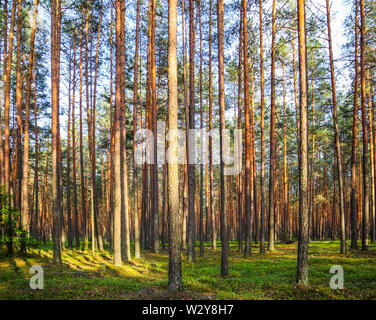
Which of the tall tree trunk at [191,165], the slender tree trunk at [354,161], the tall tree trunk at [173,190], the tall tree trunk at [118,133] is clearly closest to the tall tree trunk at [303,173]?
the tall tree trunk at [173,190]

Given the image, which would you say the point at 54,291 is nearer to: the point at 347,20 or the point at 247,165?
the point at 247,165

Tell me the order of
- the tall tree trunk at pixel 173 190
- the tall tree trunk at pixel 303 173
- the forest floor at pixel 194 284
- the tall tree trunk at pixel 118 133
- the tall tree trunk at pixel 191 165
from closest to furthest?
the forest floor at pixel 194 284, the tall tree trunk at pixel 173 190, the tall tree trunk at pixel 303 173, the tall tree trunk at pixel 118 133, the tall tree trunk at pixel 191 165

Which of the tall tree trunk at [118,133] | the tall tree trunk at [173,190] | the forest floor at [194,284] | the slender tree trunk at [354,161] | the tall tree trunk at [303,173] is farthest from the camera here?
the slender tree trunk at [354,161]

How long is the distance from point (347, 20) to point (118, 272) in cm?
2000

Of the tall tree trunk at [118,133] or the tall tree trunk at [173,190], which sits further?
the tall tree trunk at [118,133]

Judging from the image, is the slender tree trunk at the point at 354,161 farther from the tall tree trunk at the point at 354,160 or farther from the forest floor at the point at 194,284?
the forest floor at the point at 194,284

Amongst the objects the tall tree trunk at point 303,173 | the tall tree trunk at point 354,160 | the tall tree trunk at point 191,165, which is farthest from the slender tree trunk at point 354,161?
the tall tree trunk at point 191,165

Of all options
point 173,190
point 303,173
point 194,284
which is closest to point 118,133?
point 173,190

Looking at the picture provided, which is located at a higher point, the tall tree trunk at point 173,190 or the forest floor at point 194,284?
the tall tree trunk at point 173,190

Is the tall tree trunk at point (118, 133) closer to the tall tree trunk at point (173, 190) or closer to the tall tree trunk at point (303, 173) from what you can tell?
the tall tree trunk at point (173, 190)

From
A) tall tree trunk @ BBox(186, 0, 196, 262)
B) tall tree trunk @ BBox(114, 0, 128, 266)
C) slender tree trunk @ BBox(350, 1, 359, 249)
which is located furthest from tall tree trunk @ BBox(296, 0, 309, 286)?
slender tree trunk @ BBox(350, 1, 359, 249)

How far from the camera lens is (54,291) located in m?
7.38
